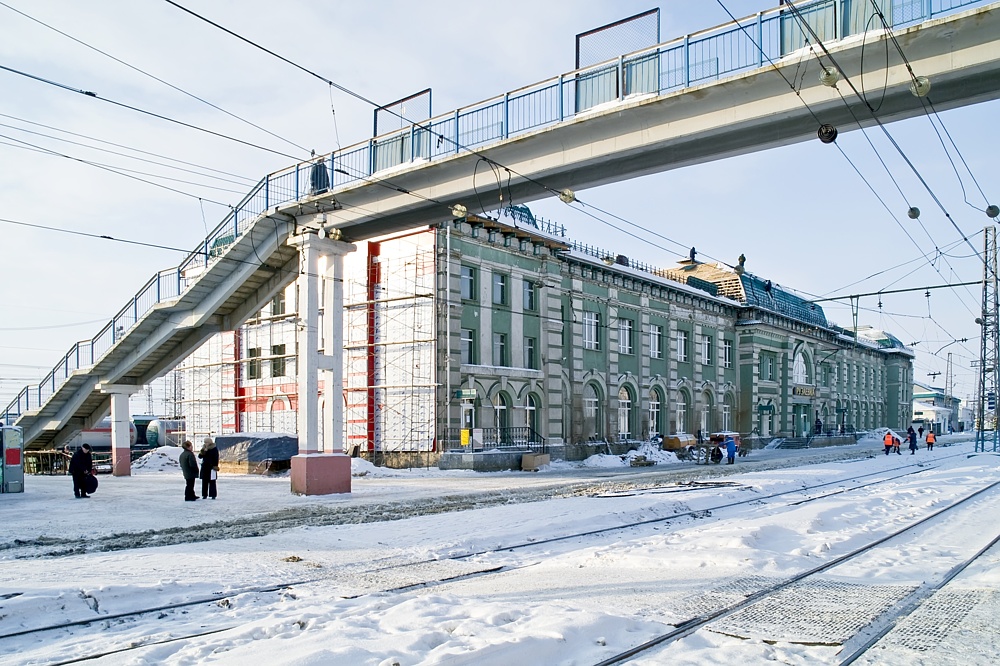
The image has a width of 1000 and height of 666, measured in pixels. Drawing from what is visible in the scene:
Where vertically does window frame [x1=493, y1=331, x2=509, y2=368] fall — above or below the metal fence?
above

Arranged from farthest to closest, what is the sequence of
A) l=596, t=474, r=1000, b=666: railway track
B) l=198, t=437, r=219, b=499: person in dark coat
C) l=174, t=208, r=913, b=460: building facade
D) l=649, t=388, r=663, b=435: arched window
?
l=649, t=388, r=663, b=435: arched window, l=174, t=208, r=913, b=460: building facade, l=198, t=437, r=219, b=499: person in dark coat, l=596, t=474, r=1000, b=666: railway track

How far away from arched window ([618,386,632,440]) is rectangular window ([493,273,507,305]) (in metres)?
9.90

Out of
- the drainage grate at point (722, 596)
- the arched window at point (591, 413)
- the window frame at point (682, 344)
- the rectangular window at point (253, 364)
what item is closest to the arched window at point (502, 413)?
the arched window at point (591, 413)

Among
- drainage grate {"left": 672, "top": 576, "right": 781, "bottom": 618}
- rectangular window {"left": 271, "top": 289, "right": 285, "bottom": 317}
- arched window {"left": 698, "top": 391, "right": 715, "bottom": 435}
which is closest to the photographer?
drainage grate {"left": 672, "top": 576, "right": 781, "bottom": 618}

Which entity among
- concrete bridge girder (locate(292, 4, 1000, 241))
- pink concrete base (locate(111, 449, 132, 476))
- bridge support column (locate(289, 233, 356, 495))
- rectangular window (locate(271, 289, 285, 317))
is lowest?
pink concrete base (locate(111, 449, 132, 476))

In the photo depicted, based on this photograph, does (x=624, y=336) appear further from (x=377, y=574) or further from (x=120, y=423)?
(x=377, y=574)

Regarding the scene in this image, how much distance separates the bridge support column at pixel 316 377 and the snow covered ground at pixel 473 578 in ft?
3.51

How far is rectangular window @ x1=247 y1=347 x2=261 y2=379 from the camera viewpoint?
39.4 metres

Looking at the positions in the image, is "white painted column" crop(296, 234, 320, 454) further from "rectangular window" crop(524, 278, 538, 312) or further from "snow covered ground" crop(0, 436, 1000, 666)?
"rectangular window" crop(524, 278, 538, 312)

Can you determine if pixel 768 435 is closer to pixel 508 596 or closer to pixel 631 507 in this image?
pixel 631 507

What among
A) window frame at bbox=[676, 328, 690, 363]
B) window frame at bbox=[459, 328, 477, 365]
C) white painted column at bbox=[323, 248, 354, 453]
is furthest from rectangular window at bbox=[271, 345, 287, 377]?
window frame at bbox=[676, 328, 690, 363]

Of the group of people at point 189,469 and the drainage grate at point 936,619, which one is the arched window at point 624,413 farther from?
the drainage grate at point 936,619

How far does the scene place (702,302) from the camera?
4969 centimetres

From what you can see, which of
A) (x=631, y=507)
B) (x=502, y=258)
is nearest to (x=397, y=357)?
(x=502, y=258)
